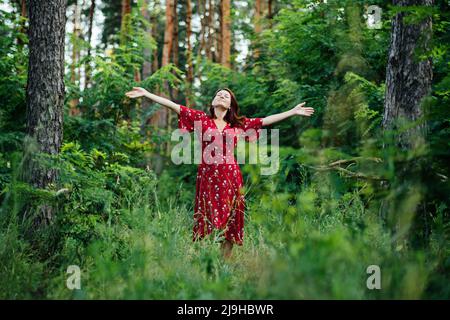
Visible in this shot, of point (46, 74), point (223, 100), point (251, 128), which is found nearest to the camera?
point (46, 74)

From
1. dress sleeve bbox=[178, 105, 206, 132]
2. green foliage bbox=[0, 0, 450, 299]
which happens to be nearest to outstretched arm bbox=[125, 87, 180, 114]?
dress sleeve bbox=[178, 105, 206, 132]

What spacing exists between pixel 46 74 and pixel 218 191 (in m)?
2.16

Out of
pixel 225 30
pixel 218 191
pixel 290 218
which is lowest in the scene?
pixel 290 218

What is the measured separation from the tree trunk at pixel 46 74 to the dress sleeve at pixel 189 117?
1302 millimetres

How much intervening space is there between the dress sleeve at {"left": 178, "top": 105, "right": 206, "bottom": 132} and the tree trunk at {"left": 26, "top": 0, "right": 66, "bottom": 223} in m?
1.30

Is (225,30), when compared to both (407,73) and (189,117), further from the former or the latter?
(407,73)

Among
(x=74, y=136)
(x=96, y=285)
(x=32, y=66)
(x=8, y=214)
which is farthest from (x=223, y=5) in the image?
(x=96, y=285)

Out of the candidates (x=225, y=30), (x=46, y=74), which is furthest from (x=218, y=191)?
(x=225, y=30)

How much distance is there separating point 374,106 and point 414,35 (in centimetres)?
296

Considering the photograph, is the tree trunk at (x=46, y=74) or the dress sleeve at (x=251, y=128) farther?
the dress sleeve at (x=251, y=128)

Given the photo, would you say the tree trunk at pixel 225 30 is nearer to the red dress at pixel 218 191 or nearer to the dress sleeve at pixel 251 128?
the dress sleeve at pixel 251 128

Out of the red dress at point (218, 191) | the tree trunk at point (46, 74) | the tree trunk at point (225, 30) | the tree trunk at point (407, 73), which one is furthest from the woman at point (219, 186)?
the tree trunk at point (225, 30)

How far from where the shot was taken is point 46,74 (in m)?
4.99

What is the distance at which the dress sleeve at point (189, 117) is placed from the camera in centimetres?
539
